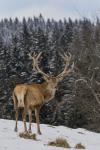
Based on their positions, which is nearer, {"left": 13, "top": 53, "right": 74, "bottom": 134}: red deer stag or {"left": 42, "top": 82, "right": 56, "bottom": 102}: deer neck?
{"left": 13, "top": 53, "right": 74, "bottom": 134}: red deer stag

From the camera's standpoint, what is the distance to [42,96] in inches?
612

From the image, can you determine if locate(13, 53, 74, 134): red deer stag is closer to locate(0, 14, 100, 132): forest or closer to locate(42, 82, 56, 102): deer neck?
locate(42, 82, 56, 102): deer neck

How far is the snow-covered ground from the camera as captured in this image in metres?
11.5

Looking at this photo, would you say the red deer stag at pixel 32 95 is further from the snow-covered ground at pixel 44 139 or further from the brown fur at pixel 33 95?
the snow-covered ground at pixel 44 139

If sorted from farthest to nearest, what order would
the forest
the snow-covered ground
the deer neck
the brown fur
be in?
the forest → the deer neck → the brown fur → the snow-covered ground

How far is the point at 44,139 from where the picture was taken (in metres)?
14.3

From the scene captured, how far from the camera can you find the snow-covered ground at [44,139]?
37.6 ft

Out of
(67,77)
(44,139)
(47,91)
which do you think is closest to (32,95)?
(47,91)

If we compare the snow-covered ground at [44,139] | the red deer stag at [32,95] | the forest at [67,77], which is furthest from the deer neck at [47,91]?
the forest at [67,77]

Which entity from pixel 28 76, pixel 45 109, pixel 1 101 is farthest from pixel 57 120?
pixel 28 76

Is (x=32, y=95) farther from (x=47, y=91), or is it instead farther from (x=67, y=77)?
(x=67, y=77)

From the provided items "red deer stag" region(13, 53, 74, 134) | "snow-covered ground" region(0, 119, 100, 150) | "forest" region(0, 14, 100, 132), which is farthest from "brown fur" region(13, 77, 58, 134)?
"forest" region(0, 14, 100, 132)

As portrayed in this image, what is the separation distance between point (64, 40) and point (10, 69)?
1533 inches

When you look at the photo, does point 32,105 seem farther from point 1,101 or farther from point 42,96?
point 1,101
